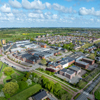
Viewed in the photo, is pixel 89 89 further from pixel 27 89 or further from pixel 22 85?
pixel 22 85

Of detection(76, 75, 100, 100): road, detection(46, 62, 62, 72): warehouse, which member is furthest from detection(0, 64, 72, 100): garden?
detection(46, 62, 62, 72): warehouse

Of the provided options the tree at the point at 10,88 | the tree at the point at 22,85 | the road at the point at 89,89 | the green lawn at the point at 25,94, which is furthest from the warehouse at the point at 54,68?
the tree at the point at 10,88

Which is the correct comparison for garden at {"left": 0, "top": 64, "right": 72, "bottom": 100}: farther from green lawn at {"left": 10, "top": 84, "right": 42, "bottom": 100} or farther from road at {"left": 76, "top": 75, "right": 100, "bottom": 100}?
road at {"left": 76, "top": 75, "right": 100, "bottom": 100}

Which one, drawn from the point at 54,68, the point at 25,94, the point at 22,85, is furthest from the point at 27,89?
the point at 54,68

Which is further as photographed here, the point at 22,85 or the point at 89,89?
the point at 89,89

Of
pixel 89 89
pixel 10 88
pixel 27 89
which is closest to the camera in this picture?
pixel 10 88

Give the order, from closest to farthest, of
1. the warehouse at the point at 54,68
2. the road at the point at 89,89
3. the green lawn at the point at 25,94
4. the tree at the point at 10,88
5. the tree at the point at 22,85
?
the road at the point at 89,89, the green lawn at the point at 25,94, the tree at the point at 10,88, the tree at the point at 22,85, the warehouse at the point at 54,68

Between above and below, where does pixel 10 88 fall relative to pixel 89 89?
above

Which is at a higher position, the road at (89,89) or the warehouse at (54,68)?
the warehouse at (54,68)

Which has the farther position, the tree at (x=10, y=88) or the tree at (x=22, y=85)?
the tree at (x=22, y=85)

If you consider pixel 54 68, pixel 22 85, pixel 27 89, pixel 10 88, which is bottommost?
pixel 27 89

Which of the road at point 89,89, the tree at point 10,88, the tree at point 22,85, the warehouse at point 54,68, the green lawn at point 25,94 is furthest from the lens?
the warehouse at point 54,68

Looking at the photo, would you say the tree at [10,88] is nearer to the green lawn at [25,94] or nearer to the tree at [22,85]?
the green lawn at [25,94]
